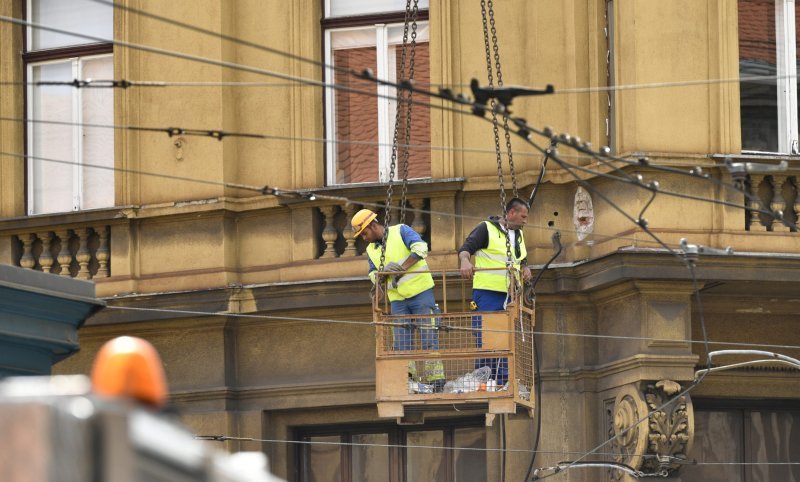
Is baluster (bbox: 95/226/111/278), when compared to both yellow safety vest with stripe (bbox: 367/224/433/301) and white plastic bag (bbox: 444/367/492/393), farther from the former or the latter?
white plastic bag (bbox: 444/367/492/393)

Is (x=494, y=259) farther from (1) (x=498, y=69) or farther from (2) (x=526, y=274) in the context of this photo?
(1) (x=498, y=69)

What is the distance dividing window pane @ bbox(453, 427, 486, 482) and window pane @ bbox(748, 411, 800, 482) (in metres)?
Answer: 2.30

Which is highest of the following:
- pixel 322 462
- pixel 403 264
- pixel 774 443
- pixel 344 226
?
pixel 344 226

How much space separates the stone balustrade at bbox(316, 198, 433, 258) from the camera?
671 inches

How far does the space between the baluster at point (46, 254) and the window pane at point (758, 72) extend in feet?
21.1

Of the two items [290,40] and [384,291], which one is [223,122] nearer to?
[290,40]

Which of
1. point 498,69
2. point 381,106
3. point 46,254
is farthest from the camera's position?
point 46,254

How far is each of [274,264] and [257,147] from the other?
44.0 inches

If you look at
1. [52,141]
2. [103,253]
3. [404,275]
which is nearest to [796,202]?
[404,275]

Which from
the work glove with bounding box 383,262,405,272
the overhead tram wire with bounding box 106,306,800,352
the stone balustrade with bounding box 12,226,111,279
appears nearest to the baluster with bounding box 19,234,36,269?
the stone balustrade with bounding box 12,226,111,279

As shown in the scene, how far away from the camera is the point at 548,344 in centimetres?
1669

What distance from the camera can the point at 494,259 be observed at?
15438 millimetres

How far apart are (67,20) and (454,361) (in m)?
6.33

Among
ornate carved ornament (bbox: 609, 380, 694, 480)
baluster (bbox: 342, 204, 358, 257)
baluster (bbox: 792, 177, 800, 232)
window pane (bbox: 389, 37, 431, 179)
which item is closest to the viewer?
ornate carved ornament (bbox: 609, 380, 694, 480)
